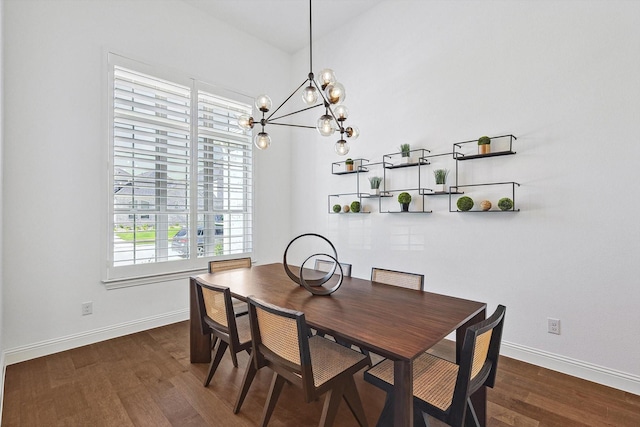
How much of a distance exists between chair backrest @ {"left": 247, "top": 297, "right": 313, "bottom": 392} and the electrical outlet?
7.43 ft

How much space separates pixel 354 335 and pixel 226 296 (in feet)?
2.90

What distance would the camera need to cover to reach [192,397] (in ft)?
6.76

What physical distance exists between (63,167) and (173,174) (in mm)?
949

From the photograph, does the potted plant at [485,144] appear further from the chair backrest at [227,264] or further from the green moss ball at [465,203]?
the chair backrest at [227,264]

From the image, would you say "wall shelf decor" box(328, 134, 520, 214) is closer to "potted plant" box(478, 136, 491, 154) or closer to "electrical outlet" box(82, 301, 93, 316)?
"potted plant" box(478, 136, 491, 154)

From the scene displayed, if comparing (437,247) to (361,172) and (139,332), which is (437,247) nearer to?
(361,172)

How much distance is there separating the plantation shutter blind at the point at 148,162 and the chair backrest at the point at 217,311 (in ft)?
4.64

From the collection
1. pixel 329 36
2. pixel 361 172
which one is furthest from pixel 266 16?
pixel 361 172

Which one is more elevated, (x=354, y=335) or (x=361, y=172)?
(x=361, y=172)

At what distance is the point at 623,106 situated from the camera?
7.15 ft

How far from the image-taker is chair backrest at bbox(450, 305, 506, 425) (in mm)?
1161

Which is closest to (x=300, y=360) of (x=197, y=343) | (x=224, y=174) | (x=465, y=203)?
(x=197, y=343)

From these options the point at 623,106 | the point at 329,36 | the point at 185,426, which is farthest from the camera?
the point at 329,36

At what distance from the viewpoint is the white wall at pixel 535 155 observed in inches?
86.7
